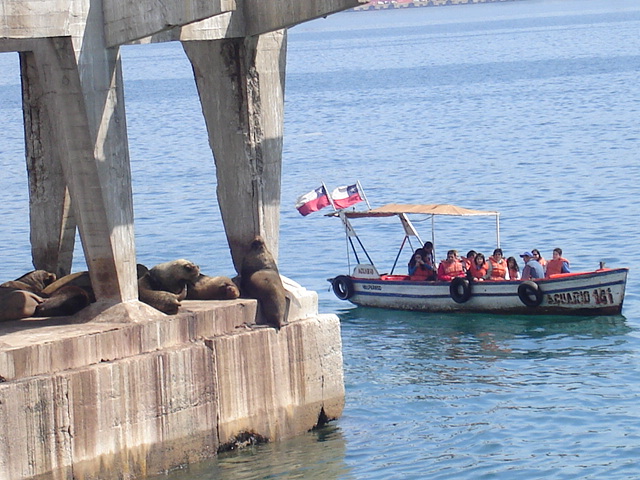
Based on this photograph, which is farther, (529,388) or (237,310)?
(529,388)

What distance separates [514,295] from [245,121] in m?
13.7

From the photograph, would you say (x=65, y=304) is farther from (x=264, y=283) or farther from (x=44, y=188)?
(x=44, y=188)

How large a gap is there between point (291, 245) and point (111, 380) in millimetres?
24542

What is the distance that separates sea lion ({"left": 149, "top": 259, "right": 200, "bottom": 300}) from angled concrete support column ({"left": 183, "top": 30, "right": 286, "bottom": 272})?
955 millimetres

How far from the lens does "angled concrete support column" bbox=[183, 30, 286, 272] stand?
56.4 feet

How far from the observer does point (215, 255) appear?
122 feet

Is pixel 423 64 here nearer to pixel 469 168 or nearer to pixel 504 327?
pixel 469 168

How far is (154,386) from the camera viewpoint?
15.0 meters

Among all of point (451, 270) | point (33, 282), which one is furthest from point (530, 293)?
point (33, 282)

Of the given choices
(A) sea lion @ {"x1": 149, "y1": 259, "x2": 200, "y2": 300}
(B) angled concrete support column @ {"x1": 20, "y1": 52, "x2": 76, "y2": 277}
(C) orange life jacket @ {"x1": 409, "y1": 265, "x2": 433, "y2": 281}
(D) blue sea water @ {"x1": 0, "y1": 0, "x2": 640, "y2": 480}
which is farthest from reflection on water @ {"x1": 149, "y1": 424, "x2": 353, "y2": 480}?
(C) orange life jacket @ {"x1": 409, "y1": 265, "x2": 433, "y2": 281}

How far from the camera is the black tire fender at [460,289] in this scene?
29938mm

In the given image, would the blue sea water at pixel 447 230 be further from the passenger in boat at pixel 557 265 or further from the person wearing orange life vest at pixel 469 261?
the passenger in boat at pixel 557 265

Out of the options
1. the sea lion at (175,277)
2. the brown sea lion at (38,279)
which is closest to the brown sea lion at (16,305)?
the brown sea lion at (38,279)

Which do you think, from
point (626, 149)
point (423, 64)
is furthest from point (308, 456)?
point (423, 64)
